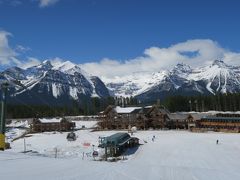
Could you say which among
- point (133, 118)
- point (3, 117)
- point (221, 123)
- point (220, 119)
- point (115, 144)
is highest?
A: point (133, 118)

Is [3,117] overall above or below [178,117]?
below

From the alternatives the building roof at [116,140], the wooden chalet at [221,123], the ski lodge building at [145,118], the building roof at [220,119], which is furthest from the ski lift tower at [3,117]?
the ski lodge building at [145,118]

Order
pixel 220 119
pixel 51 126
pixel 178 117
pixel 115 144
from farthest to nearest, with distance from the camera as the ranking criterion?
1. pixel 51 126
2. pixel 178 117
3. pixel 220 119
4. pixel 115 144

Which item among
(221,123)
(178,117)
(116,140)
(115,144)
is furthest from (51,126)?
(115,144)

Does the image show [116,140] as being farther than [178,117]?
No

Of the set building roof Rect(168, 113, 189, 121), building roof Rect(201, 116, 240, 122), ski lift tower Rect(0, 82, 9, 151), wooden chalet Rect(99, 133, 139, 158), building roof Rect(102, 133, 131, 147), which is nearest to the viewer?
ski lift tower Rect(0, 82, 9, 151)

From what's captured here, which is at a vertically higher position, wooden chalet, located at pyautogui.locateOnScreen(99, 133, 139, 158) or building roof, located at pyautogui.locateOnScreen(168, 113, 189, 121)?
building roof, located at pyautogui.locateOnScreen(168, 113, 189, 121)

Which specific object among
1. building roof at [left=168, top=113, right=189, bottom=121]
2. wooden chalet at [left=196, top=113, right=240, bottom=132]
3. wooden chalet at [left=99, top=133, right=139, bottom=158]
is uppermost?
building roof at [left=168, top=113, right=189, bottom=121]

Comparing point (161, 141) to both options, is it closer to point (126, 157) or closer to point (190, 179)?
point (126, 157)

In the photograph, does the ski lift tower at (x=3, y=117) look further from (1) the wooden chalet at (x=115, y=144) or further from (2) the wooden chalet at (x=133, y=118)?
(2) the wooden chalet at (x=133, y=118)

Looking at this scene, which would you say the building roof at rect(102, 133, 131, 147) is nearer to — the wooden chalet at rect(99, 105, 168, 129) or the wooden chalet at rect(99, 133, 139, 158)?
the wooden chalet at rect(99, 133, 139, 158)

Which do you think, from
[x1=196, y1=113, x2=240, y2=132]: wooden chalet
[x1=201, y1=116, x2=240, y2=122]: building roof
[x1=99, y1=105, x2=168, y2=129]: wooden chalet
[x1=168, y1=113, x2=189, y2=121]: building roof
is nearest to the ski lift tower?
[x1=196, y1=113, x2=240, y2=132]: wooden chalet

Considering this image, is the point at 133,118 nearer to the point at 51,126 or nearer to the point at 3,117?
the point at 51,126

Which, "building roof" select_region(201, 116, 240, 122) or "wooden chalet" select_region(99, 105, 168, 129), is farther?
"wooden chalet" select_region(99, 105, 168, 129)
